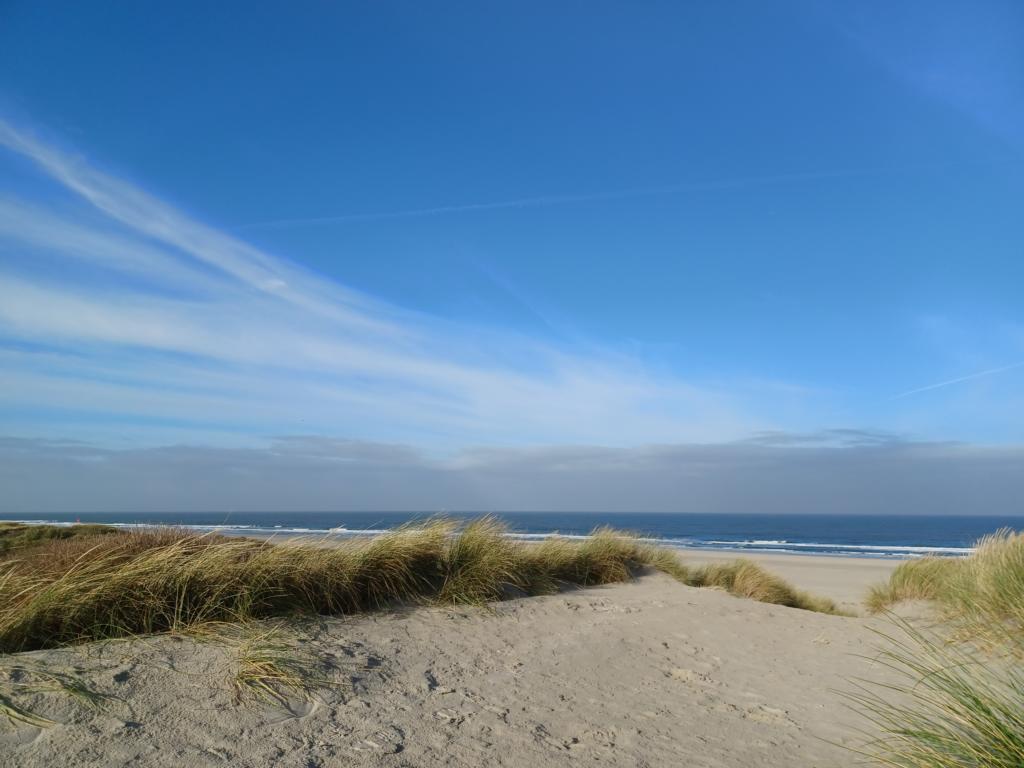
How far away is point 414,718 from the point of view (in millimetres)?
4422

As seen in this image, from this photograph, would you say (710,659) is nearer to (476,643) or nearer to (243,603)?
(476,643)

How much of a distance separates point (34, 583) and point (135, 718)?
2.02 m

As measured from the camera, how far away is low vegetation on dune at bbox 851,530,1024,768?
3.44 m

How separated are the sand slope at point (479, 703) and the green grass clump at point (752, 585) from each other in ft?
14.3

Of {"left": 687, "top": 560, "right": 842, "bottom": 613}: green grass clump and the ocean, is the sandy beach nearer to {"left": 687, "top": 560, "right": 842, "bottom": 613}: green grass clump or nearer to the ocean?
the ocean

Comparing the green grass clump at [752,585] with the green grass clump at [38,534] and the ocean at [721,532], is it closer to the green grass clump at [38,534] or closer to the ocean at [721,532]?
the ocean at [721,532]

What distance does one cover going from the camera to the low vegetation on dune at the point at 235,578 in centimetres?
495

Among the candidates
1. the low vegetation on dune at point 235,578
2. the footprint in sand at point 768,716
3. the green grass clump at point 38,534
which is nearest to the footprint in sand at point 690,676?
the footprint in sand at point 768,716

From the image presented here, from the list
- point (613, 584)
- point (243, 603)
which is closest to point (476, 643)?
point (243, 603)

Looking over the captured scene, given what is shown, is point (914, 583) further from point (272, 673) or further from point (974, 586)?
point (272, 673)

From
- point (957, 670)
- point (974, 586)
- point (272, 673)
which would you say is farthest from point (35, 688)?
point (974, 586)

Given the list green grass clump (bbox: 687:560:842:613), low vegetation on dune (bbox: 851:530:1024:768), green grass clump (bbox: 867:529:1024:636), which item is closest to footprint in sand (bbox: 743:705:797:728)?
low vegetation on dune (bbox: 851:530:1024:768)

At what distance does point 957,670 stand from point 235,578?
21.1ft

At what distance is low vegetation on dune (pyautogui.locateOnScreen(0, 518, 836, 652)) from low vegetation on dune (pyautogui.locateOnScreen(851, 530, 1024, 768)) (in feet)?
13.9
